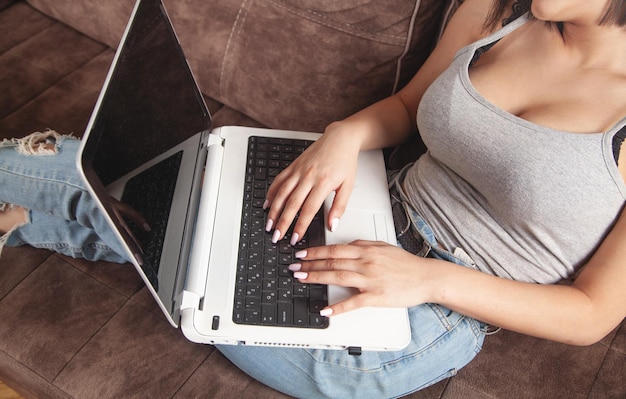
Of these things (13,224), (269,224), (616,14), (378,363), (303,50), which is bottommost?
(13,224)

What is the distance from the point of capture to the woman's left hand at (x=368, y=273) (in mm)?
754

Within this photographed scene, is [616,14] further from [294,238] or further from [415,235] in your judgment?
[294,238]

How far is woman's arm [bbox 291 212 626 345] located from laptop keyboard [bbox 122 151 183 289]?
9.0 inches

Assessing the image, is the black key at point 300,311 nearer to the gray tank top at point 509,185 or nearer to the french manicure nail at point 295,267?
the french manicure nail at point 295,267

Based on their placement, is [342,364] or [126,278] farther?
[126,278]

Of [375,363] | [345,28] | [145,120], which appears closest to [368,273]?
[375,363]

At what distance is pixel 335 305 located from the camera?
75 cm

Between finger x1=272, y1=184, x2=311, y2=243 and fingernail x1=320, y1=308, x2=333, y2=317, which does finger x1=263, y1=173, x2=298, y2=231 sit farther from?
fingernail x1=320, y1=308, x2=333, y2=317

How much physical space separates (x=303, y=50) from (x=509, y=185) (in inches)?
21.6

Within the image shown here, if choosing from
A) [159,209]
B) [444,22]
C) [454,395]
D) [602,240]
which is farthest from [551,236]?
[159,209]

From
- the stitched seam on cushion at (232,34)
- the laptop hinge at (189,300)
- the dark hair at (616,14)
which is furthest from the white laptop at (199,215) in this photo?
the dark hair at (616,14)

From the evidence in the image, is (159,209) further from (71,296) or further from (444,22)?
(444,22)

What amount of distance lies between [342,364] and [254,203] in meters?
0.31

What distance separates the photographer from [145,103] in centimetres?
82
